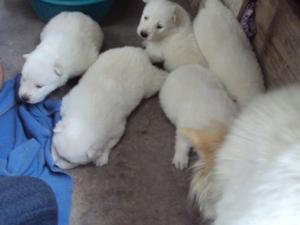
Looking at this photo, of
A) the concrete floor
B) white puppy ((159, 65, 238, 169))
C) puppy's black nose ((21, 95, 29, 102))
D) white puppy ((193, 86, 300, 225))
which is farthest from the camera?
puppy's black nose ((21, 95, 29, 102))

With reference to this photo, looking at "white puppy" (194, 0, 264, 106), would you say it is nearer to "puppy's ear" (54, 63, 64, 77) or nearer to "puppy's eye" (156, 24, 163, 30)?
"puppy's eye" (156, 24, 163, 30)

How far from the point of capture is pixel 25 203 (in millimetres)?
906

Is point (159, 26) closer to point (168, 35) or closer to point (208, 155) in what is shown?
point (168, 35)

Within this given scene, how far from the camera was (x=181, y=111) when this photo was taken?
1739 millimetres

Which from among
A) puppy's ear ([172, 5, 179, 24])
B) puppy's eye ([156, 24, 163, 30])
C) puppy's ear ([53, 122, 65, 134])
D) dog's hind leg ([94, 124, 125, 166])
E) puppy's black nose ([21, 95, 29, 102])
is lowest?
dog's hind leg ([94, 124, 125, 166])

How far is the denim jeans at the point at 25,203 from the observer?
885 mm

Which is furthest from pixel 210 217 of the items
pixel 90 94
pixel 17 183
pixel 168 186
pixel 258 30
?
pixel 258 30

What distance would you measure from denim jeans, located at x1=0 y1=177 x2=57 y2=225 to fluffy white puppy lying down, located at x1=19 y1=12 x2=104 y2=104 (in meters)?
0.85

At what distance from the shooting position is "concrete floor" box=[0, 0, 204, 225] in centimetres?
156

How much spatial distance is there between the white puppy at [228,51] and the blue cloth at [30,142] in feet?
2.39

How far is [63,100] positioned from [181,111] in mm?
505

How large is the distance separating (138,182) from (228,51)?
0.70 meters

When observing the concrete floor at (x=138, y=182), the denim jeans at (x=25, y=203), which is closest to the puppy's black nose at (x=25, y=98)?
the concrete floor at (x=138, y=182)

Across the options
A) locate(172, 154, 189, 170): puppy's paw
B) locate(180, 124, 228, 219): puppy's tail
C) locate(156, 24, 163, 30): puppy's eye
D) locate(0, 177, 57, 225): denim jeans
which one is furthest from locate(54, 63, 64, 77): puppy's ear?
locate(180, 124, 228, 219): puppy's tail
